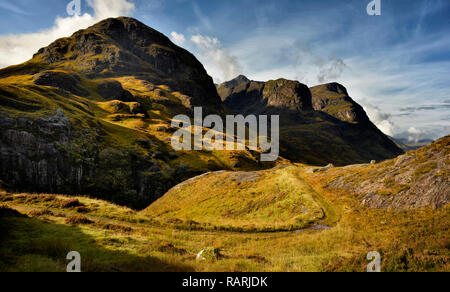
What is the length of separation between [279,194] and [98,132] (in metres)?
66.2

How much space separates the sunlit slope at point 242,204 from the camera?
29.9m

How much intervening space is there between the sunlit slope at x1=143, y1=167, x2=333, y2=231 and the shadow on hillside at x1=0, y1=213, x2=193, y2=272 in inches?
474

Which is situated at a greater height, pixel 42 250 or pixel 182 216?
pixel 42 250

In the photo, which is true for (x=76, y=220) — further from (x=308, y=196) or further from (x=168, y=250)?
(x=308, y=196)

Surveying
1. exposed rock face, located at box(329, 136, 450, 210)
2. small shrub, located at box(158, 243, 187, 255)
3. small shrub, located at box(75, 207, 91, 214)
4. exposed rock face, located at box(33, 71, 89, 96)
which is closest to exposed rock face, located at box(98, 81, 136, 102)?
exposed rock face, located at box(33, 71, 89, 96)

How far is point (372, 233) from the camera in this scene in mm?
22781

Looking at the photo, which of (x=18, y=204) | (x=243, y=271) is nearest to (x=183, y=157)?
(x=18, y=204)

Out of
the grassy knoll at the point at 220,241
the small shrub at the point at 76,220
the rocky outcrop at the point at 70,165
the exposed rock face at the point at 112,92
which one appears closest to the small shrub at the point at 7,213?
the grassy knoll at the point at 220,241

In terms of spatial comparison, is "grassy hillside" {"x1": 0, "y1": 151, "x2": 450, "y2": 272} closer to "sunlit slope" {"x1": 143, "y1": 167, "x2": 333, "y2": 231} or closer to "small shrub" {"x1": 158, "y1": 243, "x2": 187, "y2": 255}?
"small shrub" {"x1": 158, "y1": 243, "x2": 187, "y2": 255}

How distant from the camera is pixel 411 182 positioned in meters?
29.0

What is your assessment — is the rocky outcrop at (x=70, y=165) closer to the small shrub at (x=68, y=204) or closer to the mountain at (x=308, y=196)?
the mountain at (x=308, y=196)

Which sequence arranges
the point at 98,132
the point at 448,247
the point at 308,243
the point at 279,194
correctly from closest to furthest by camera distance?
1. the point at 448,247
2. the point at 308,243
3. the point at 279,194
4. the point at 98,132

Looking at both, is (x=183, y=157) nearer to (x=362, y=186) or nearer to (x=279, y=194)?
(x=279, y=194)

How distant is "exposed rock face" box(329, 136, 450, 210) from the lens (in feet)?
82.7
